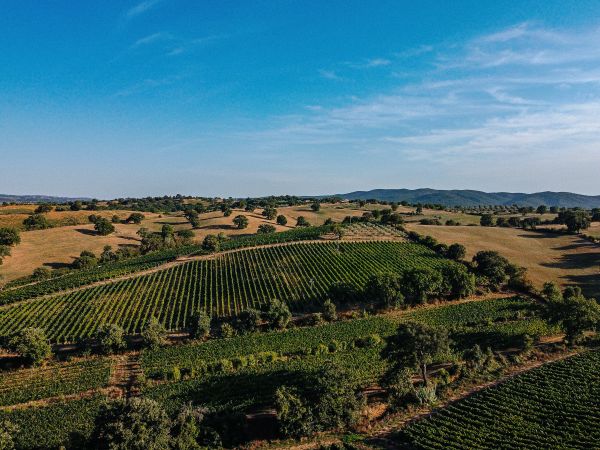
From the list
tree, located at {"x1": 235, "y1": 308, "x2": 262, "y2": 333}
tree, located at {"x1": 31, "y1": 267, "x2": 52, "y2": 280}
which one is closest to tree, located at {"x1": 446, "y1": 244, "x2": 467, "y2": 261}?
tree, located at {"x1": 235, "y1": 308, "x2": 262, "y2": 333}

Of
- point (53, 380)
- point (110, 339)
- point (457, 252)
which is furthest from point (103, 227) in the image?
point (457, 252)

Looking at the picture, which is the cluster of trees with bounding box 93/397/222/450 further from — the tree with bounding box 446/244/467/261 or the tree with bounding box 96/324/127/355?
the tree with bounding box 446/244/467/261

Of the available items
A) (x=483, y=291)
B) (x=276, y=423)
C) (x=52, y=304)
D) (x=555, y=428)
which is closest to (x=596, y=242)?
(x=483, y=291)

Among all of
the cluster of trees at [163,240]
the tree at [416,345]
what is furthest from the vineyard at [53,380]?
the cluster of trees at [163,240]

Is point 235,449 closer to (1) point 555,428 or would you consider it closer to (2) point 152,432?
(2) point 152,432

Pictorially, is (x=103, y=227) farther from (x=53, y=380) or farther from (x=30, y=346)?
(x=53, y=380)
